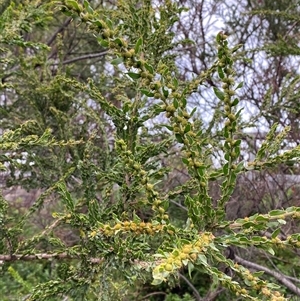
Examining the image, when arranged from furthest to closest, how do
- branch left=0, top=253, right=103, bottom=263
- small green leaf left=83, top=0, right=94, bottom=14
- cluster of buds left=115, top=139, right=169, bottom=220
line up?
1. branch left=0, top=253, right=103, bottom=263
2. cluster of buds left=115, top=139, right=169, bottom=220
3. small green leaf left=83, top=0, right=94, bottom=14

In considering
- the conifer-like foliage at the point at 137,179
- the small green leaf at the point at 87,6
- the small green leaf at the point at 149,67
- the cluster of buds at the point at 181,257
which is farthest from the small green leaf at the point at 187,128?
the small green leaf at the point at 87,6

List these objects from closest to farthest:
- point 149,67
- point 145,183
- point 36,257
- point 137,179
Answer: point 149,67, point 145,183, point 137,179, point 36,257

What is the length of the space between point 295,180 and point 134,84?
8.33 feet

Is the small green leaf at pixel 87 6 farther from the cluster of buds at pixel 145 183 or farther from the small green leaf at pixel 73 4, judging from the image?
the cluster of buds at pixel 145 183

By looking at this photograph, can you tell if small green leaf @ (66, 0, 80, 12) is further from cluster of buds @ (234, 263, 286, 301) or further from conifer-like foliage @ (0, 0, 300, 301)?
cluster of buds @ (234, 263, 286, 301)

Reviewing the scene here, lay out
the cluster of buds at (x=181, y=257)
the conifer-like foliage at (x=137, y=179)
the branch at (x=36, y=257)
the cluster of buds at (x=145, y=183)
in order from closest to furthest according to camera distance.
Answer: the cluster of buds at (x=181, y=257) < the conifer-like foliage at (x=137, y=179) < the cluster of buds at (x=145, y=183) < the branch at (x=36, y=257)

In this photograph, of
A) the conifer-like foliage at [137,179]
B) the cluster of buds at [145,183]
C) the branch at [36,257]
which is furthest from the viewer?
the branch at [36,257]

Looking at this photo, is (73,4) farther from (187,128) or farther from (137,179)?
(137,179)

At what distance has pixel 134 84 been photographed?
7.42 feet

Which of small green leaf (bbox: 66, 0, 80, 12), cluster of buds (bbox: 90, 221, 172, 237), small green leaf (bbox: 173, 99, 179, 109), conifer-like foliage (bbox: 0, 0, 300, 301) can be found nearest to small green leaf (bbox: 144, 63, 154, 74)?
conifer-like foliage (bbox: 0, 0, 300, 301)

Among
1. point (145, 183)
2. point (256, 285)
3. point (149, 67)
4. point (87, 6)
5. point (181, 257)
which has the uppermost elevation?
point (87, 6)

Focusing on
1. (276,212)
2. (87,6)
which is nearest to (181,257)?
(276,212)

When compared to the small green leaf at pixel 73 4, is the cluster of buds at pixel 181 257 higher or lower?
lower

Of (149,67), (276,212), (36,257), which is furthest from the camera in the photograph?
(36,257)
